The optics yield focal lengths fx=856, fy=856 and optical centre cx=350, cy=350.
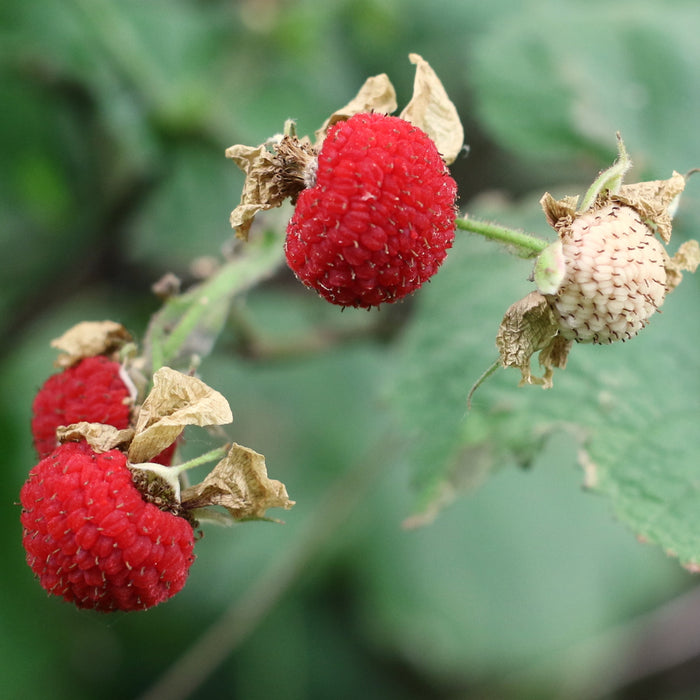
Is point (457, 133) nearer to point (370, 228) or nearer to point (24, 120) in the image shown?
point (370, 228)

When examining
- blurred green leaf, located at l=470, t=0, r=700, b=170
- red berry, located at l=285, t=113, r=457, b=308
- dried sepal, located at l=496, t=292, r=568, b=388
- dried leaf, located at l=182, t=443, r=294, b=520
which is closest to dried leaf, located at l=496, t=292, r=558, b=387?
dried sepal, located at l=496, t=292, r=568, b=388

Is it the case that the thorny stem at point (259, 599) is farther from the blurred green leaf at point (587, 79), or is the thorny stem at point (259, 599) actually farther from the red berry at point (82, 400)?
the red berry at point (82, 400)

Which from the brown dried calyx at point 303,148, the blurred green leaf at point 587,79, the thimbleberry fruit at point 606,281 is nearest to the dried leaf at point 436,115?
the brown dried calyx at point 303,148

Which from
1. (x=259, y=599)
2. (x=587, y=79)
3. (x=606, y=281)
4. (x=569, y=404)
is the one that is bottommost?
(x=259, y=599)

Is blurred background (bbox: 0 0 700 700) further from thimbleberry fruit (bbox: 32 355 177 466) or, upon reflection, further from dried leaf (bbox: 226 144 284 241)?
dried leaf (bbox: 226 144 284 241)

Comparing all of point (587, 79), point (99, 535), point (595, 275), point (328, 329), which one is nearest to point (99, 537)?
point (99, 535)

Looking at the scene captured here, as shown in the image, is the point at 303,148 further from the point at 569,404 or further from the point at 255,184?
→ the point at 569,404
